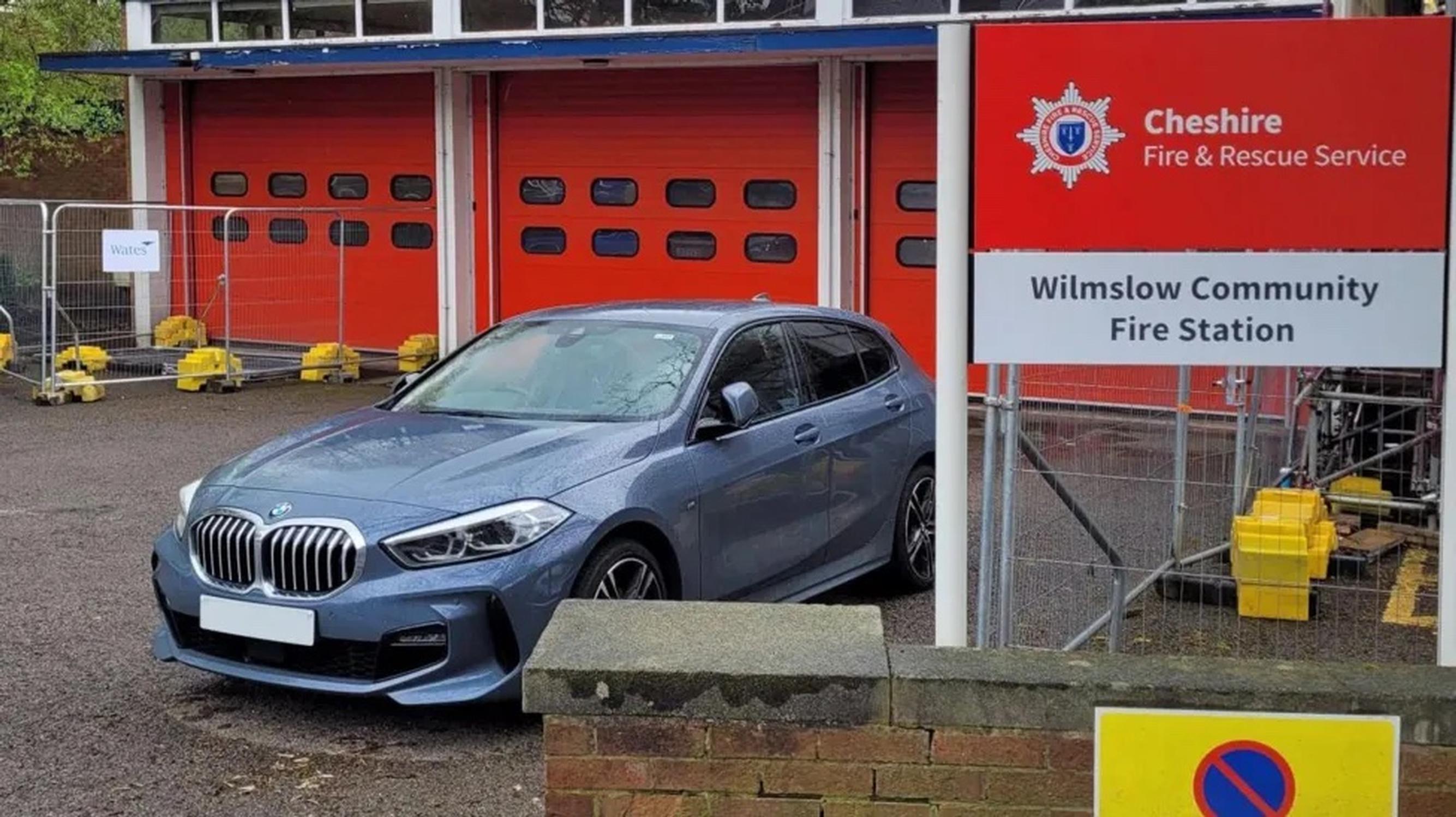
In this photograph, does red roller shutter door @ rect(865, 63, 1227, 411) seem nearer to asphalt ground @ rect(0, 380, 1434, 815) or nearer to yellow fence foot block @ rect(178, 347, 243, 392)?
yellow fence foot block @ rect(178, 347, 243, 392)

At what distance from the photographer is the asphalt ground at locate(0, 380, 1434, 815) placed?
5.45 m

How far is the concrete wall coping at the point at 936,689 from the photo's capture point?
3621 mm

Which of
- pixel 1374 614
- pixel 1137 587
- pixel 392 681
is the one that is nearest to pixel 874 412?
pixel 1137 587

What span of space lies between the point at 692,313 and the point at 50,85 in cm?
2197

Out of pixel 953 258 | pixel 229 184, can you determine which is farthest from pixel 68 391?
pixel 953 258

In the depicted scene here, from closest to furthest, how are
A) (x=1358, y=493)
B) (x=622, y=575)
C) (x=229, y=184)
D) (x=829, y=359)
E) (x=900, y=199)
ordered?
(x=622, y=575), (x=829, y=359), (x=1358, y=493), (x=900, y=199), (x=229, y=184)

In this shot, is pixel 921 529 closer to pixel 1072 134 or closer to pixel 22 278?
pixel 1072 134

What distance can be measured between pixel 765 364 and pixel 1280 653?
2.42m

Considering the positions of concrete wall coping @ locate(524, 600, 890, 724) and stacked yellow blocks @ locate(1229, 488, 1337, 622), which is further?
stacked yellow blocks @ locate(1229, 488, 1337, 622)

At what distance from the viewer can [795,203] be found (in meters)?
15.5

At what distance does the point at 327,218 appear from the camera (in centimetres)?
1788

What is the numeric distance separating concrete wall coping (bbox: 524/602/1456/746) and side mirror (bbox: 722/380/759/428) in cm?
298

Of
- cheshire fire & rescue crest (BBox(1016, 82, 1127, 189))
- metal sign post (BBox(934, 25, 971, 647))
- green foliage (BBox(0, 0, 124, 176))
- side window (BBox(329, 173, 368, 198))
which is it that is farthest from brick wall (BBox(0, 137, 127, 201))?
cheshire fire & rescue crest (BBox(1016, 82, 1127, 189))

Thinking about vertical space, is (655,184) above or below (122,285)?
above
